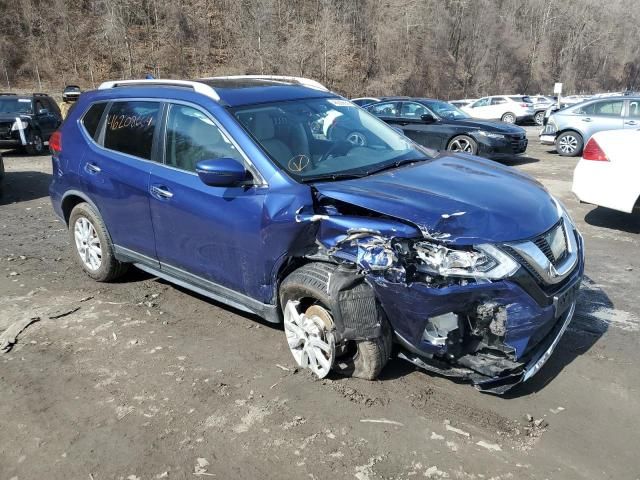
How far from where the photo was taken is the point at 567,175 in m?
11.0

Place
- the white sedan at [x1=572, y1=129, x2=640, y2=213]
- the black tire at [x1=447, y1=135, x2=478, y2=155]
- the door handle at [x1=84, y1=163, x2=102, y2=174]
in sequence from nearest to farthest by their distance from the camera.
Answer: the door handle at [x1=84, y1=163, x2=102, y2=174], the white sedan at [x1=572, y1=129, x2=640, y2=213], the black tire at [x1=447, y1=135, x2=478, y2=155]

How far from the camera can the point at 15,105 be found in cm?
1451

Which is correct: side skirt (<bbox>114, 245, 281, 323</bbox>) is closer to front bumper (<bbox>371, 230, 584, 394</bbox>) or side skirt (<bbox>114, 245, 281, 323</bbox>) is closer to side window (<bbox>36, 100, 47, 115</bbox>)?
front bumper (<bbox>371, 230, 584, 394</bbox>)

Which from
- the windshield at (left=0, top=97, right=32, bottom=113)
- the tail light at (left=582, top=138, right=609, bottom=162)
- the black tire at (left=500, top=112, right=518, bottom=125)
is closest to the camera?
the tail light at (left=582, top=138, right=609, bottom=162)

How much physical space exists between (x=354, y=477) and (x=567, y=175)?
10.1 metres

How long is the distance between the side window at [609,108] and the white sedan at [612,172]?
26.2ft

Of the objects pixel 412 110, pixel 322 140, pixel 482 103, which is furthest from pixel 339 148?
pixel 482 103

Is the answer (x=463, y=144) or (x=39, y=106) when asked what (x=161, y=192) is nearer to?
(x=463, y=144)

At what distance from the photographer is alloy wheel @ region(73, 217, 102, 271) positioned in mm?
4980

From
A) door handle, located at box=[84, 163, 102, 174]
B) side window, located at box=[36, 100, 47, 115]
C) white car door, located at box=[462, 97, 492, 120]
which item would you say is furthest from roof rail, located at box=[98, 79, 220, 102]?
white car door, located at box=[462, 97, 492, 120]

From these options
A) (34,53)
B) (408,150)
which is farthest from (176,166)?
(34,53)

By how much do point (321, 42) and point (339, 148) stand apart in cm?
4437

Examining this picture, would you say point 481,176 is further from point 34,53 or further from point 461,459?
point 34,53

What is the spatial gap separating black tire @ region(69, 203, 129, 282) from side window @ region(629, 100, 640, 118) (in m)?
13.0
